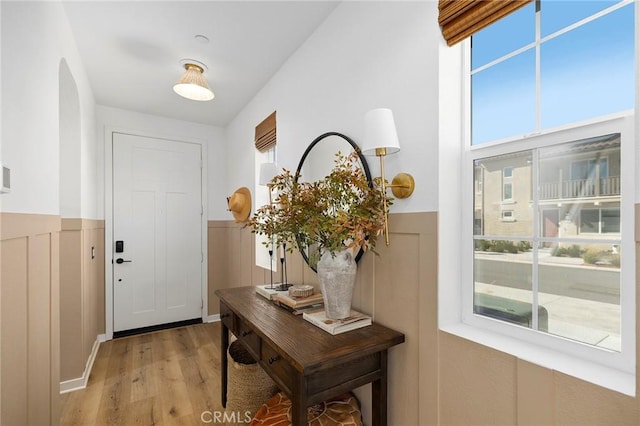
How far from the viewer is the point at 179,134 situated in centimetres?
363

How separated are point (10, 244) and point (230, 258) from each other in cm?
267

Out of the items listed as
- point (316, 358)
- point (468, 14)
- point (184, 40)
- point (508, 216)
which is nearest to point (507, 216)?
point (508, 216)

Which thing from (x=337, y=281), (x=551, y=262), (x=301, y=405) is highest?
(x=551, y=262)

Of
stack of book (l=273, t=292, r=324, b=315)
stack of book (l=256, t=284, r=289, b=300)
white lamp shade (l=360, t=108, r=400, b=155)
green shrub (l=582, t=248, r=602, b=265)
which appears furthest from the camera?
stack of book (l=256, t=284, r=289, b=300)

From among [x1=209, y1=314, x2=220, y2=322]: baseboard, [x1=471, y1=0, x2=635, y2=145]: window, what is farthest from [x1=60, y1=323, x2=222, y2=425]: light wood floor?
[x1=471, y1=0, x2=635, y2=145]: window

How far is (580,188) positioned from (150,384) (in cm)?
294

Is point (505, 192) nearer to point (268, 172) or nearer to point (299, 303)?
point (299, 303)

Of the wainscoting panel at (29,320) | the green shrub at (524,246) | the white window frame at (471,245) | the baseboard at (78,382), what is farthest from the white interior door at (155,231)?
the green shrub at (524,246)

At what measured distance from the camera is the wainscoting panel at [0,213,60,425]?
1.06 metres

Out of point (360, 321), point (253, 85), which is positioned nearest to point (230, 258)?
point (253, 85)

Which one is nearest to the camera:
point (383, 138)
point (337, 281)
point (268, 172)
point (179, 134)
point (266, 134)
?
point (383, 138)

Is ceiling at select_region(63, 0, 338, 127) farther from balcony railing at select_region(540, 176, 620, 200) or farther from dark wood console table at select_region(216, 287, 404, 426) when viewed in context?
dark wood console table at select_region(216, 287, 404, 426)

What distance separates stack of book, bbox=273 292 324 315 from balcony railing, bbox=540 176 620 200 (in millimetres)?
1134

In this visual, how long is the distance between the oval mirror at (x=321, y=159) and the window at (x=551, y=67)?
608 millimetres
